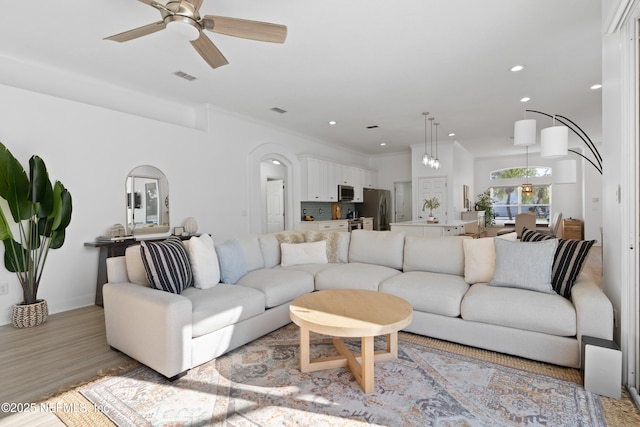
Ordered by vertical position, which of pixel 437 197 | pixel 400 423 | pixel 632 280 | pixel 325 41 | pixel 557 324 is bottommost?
pixel 400 423

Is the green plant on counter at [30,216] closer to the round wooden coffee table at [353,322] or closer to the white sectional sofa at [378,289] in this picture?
the white sectional sofa at [378,289]

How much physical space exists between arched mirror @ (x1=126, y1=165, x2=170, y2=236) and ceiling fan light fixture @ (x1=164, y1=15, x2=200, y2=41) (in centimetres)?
285

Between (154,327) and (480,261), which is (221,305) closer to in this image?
(154,327)

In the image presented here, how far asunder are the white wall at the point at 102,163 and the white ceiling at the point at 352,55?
0.42m

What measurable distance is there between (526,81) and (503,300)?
10.9 ft

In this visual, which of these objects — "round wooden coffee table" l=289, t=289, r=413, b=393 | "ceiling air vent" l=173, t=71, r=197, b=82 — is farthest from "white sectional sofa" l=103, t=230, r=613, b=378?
"ceiling air vent" l=173, t=71, r=197, b=82

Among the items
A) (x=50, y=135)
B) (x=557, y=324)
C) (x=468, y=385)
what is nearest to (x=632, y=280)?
(x=557, y=324)

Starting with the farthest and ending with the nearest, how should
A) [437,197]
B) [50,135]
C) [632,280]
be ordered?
[437,197] < [50,135] < [632,280]

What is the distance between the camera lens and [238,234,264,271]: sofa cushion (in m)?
3.58

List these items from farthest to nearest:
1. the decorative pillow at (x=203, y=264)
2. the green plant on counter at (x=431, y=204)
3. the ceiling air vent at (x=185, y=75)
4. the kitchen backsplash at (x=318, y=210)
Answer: the green plant on counter at (x=431, y=204) → the kitchen backsplash at (x=318, y=210) → the ceiling air vent at (x=185, y=75) → the decorative pillow at (x=203, y=264)

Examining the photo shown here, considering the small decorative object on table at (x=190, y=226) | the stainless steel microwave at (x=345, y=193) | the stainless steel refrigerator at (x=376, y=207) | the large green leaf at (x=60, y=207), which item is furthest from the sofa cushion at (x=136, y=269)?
the stainless steel refrigerator at (x=376, y=207)

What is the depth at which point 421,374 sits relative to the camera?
2.23 m

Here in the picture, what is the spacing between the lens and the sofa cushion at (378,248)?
3701 millimetres

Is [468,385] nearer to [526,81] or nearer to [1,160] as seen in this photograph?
[526,81]
